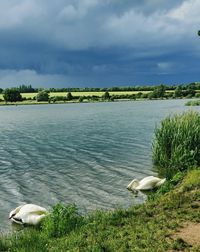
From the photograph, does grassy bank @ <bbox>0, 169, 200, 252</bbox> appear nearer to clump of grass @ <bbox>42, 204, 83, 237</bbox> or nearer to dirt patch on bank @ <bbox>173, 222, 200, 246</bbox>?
clump of grass @ <bbox>42, 204, 83, 237</bbox>

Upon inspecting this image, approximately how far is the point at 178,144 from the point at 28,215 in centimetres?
1166

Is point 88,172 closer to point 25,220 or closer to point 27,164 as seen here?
point 27,164

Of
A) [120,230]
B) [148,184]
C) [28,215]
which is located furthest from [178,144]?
[120,230]

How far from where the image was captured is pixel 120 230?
1116cm

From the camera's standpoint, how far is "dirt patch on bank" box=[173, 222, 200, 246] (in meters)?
9.91

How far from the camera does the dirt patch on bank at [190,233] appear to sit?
9906mm

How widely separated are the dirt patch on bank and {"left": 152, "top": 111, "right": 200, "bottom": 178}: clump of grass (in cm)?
1053

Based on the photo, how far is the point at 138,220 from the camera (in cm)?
1202

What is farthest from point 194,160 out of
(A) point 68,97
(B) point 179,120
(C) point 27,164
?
(A) point 68,97

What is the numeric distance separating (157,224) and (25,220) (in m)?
6.33

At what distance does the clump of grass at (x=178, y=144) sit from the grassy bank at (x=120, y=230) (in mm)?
8231

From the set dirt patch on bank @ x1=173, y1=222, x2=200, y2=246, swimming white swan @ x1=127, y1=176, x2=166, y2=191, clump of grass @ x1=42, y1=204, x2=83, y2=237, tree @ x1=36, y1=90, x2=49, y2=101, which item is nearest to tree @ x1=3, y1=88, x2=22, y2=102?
tree @ x1=36, y1=90, x2=49, y2=101

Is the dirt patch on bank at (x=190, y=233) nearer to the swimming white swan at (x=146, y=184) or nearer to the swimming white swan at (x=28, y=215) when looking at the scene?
the swimming white swan at (x=28, y=215)

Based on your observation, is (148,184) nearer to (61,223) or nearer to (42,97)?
(61,223)
